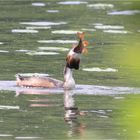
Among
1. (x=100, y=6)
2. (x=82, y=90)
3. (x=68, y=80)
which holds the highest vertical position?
(x=100, y=6)

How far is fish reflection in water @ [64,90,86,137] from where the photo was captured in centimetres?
1016

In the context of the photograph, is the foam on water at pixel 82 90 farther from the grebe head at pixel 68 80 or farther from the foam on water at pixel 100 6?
the foam on water at pixel 100 6

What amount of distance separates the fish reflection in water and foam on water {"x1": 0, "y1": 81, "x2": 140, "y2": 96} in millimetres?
191

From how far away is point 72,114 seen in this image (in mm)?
11812

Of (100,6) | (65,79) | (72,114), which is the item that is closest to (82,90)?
(65,79)

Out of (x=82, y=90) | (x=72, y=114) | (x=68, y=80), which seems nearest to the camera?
(x=72, y=114)

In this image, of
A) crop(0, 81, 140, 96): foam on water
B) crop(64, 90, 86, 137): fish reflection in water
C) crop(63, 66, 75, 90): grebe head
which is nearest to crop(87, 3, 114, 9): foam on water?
crop(63, 66, 75, 90): grebe head

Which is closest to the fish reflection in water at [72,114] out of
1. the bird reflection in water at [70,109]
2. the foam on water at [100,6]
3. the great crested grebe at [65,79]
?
the bird reflection in water at [70,109]

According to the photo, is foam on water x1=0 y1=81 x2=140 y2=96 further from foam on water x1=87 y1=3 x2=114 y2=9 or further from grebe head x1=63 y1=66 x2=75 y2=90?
foam on water x1=87 y1=3 x2=114 y2=9

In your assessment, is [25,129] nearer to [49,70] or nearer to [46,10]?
[49,70]

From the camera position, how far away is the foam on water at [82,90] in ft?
44.8

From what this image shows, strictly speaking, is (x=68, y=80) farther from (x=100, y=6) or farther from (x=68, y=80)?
(x=100, y=6)

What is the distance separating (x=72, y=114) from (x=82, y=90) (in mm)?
2135

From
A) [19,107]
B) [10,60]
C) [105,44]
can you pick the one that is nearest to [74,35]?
[105,44]
